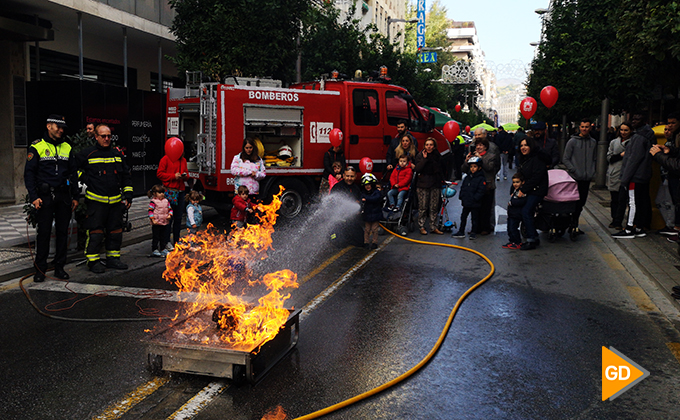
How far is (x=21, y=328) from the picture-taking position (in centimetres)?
569

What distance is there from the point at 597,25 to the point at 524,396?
39.6 feet

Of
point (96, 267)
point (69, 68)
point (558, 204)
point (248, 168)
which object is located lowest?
point (96, 267)

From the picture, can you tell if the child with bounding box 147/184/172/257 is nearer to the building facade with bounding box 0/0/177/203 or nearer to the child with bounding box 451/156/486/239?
the child with bounding box 451/156/486/239

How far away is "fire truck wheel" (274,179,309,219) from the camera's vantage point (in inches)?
467

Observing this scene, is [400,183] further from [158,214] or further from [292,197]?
[158,214]

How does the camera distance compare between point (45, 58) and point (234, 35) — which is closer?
point (234, 35)

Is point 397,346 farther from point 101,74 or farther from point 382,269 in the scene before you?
point 101,74

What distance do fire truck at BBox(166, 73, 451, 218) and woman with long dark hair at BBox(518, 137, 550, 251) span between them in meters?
4.05

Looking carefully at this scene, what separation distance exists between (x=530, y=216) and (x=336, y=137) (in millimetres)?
4216

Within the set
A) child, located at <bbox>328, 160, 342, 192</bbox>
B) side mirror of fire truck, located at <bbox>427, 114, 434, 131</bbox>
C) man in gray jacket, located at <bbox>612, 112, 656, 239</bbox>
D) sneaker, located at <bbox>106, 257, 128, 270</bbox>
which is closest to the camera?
sneaker, located at <bbox>106, 257, 128, 270</bbox>

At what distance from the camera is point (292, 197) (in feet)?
39.4

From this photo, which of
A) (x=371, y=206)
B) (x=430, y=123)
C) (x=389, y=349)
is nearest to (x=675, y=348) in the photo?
(x=389, y=349)

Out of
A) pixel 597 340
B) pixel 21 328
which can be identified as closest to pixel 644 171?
pixel 597 340

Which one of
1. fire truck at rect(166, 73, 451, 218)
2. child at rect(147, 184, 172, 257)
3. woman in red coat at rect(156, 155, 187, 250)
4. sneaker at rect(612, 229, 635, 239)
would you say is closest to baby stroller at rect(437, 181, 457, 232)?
fire truck at rect(166, 73, 451, 218)
